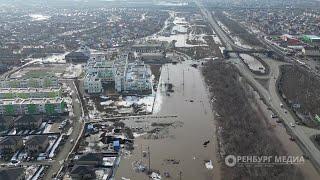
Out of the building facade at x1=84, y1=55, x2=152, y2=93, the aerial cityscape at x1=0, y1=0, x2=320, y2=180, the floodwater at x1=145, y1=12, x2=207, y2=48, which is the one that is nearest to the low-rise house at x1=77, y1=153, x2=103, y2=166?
the aerial cityscape at x1=0, y1=0, x2=320, y2=180

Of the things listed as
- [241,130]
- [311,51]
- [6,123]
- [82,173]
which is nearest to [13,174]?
[82,173]

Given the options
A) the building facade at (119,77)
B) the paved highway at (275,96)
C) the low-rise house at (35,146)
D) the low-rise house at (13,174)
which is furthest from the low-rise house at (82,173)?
the building facade at (119,77)

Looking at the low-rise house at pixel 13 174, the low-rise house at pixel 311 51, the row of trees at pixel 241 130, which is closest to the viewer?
the low-rise house at pixel 13 174

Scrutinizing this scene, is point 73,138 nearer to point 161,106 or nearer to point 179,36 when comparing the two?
point 161,106

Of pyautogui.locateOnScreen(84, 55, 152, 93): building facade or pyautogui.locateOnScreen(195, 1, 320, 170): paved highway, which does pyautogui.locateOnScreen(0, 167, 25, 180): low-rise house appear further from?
pyautogui.locateOnScreen(195, 1, 320, 170): paved highway

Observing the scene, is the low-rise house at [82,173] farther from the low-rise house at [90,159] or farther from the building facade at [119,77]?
the building facade at [119,77]

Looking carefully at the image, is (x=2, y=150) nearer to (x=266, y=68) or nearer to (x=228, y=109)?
(x=228, y=109)
